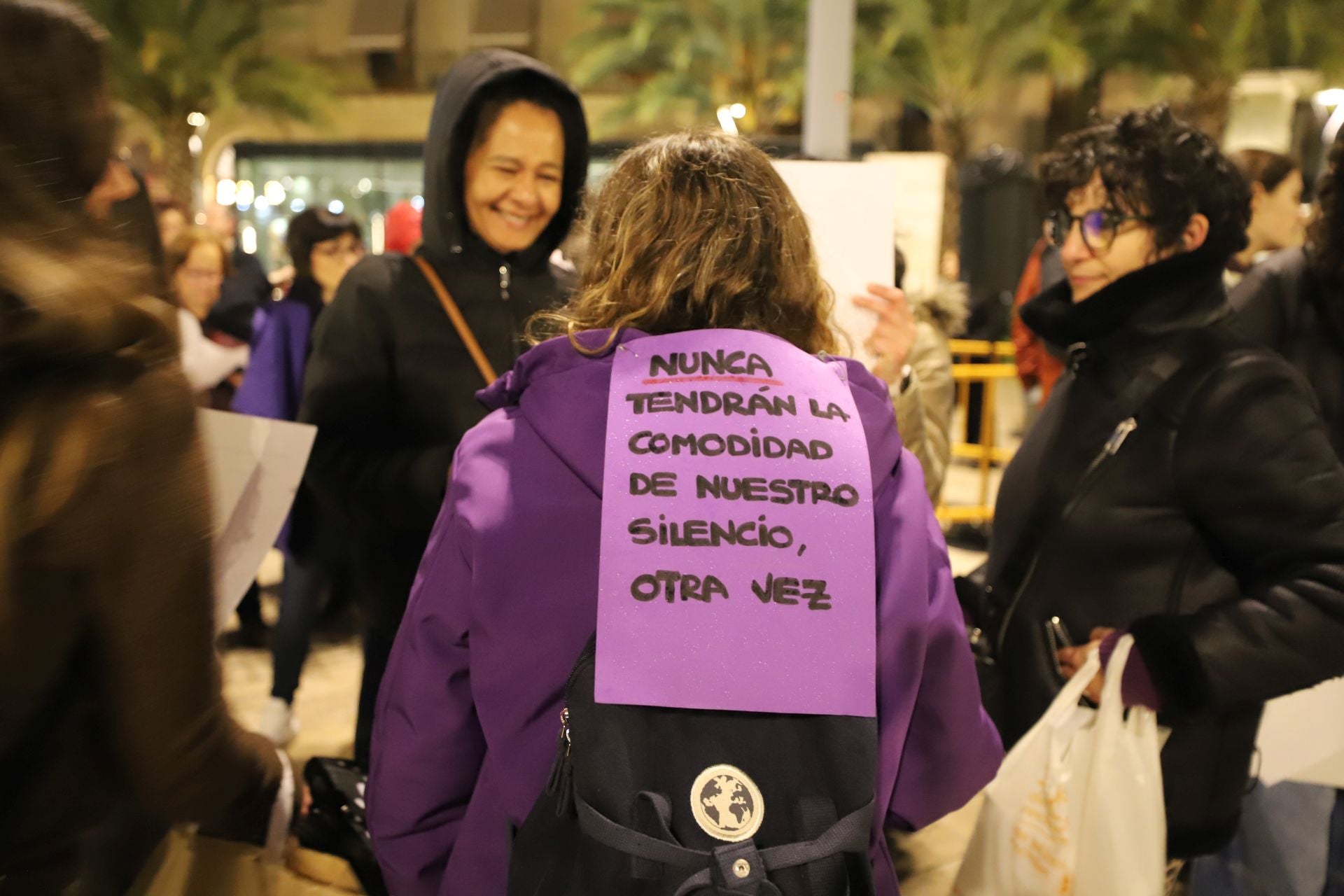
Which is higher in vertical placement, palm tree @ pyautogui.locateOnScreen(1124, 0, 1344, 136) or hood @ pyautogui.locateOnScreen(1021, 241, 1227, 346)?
→ palm tree @ pyautogui.locateOnScreen(1124, 0, 1344, 136)

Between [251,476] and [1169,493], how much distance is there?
158 centimetres

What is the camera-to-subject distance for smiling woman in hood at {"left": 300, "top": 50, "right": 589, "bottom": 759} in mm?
2396

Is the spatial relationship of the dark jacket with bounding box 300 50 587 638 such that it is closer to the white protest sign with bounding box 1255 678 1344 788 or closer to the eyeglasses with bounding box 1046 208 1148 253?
the eyeglasses with bounding box 1046 208 1148 253

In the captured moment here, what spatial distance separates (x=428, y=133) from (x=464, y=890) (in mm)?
1871

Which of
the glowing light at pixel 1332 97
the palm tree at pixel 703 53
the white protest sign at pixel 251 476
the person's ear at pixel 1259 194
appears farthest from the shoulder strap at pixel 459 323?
the glowing light at pixel 1332 97

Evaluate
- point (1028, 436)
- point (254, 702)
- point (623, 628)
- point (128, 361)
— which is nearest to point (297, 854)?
point (623, 628)

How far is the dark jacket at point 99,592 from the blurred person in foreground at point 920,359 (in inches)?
43.3

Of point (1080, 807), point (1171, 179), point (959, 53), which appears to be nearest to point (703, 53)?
point (959, 53)

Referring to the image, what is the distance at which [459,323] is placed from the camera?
96.1 inches

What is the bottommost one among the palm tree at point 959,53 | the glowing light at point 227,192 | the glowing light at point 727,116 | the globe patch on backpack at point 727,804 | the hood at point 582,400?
the globe patch on backpack at point 727,804

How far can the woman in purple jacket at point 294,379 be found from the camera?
395 cm

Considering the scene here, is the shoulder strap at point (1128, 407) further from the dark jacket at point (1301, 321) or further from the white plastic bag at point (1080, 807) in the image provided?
the dark jacket at point (1301, 321)

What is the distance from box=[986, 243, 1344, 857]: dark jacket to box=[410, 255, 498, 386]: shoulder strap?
3.81 feet

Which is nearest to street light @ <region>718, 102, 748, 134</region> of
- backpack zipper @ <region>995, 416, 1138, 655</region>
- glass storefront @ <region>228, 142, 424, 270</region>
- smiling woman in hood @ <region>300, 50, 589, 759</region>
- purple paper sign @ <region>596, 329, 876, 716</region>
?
glass storefront @ <region>228, 142, 424, 270</region>
